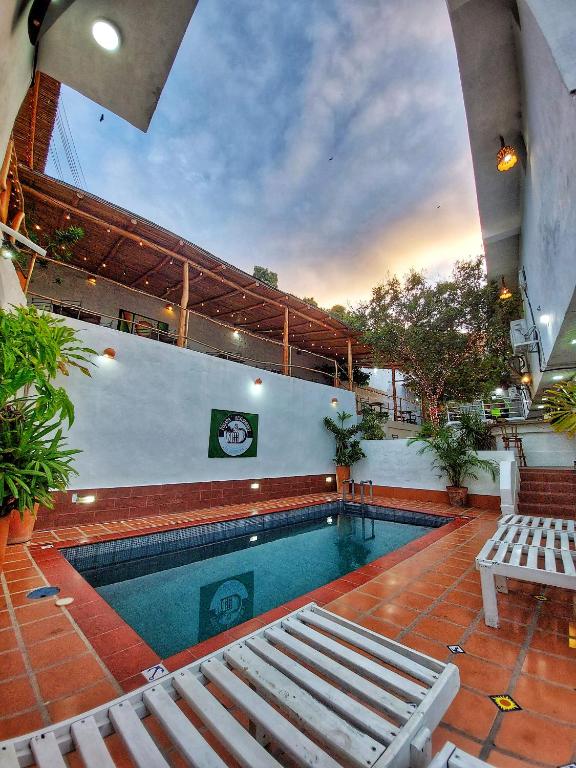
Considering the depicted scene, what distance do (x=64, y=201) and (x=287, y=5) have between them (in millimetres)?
11863

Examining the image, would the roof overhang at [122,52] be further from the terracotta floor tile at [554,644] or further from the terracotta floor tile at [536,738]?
the terracotta floor tile at [554,644]

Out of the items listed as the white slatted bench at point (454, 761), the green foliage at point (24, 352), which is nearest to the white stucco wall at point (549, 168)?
the white slatted bench at point (454, 761)

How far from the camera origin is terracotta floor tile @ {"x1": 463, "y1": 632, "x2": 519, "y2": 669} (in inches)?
84.4

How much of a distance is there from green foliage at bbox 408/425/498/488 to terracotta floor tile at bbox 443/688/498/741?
6797 millimetres

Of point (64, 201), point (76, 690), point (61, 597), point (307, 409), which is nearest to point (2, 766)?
point (76, 690)

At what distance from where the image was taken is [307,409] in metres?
10.2

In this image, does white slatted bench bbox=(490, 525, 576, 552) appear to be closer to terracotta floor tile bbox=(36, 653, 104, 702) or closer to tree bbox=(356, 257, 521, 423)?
terracotta floor tile bbox=(36, 653, 104, 702)

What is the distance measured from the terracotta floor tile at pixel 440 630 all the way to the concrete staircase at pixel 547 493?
18.1ft

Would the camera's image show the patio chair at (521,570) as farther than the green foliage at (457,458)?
No

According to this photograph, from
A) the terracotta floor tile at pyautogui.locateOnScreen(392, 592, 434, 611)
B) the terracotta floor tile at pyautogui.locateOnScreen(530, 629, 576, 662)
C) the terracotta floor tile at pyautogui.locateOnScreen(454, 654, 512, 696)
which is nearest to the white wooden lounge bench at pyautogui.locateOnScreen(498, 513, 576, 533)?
the terracotta floor tile at pyautogui.locateOnScreen(530, 629, 576, 662)

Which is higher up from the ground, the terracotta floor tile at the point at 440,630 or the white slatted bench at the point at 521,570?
the white slatted bench at the point at 521,570

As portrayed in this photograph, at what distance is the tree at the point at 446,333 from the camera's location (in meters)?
11.8

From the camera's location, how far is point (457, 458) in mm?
7820

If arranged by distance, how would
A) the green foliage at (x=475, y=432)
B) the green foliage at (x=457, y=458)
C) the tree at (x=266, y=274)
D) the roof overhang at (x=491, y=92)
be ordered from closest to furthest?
the roof overhang at (x=491, y=92) < the green foliage at (x=457, y=458) < the green foliage at (x=475, y=432) < the tree at (x=266, y=274)
